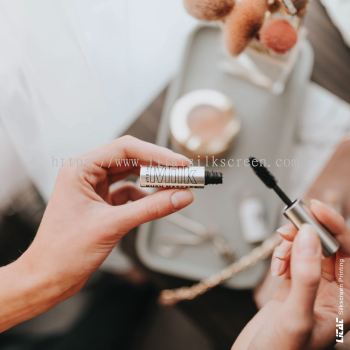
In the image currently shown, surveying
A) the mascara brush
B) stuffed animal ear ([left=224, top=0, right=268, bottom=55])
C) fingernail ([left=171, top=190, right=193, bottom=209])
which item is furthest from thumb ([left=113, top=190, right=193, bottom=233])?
stuffed animal ear ([left=224, top=0, right=268, bottom=55])

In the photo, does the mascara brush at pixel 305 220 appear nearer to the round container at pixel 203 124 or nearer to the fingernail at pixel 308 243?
the fingernail at pixel 308 243

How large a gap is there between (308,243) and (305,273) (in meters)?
0.03

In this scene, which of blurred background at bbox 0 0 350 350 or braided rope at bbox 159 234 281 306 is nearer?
blurred background at bbox 0 0 350 350

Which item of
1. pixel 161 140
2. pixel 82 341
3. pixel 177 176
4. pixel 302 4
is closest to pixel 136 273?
pixel 82 341

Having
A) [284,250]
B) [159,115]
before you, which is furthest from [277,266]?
[159,115]

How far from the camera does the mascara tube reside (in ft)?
1.40

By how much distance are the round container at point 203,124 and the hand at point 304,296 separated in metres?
0.24

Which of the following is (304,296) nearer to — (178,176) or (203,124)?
(178,176)

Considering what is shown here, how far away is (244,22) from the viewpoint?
0.50 metres

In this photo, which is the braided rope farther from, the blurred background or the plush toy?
the plush toy

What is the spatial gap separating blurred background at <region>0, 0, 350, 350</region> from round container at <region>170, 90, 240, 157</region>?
69mm

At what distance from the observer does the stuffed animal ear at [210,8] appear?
0.49 metres

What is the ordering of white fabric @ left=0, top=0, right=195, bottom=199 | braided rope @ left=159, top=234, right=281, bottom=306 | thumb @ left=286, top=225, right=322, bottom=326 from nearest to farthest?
thumb @ left=286, top=225, right=322, bottom=326 < white fabric @ left=0, top=0, right=195, bottom=199 < braided rope @ left=159, top=234, right=281, bottom=306

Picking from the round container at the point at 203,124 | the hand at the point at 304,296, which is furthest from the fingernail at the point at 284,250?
the round container at the point at 203,124
